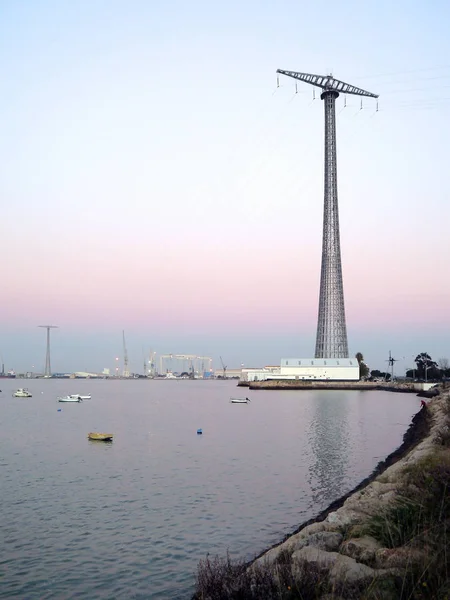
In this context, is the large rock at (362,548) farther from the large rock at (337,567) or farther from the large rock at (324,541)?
the large rock at (324,541)

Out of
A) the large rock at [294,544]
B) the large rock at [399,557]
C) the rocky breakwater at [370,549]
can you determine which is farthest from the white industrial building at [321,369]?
the large rock at [399,557]

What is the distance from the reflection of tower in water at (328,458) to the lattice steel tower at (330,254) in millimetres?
72364

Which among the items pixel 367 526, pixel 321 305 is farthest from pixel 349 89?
pixel 367 526

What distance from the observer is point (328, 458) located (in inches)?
1353

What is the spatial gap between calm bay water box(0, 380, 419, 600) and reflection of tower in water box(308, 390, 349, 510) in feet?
0.27

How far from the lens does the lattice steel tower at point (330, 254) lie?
131000mm

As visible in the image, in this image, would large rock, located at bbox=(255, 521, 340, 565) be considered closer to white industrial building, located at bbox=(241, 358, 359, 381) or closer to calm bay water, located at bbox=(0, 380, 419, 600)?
calm bay water, located at bbox=(0, 380, 419, 600)

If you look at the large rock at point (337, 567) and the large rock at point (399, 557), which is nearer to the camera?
the large rock at point (399, 557)

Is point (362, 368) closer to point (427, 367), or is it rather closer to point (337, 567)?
point (427, 367)

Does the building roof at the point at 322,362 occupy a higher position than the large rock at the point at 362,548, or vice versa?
the large rock at the point at 362,548

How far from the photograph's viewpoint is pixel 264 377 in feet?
567

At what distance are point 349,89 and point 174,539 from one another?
141436mm

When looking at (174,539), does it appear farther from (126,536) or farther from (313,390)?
(313,390)

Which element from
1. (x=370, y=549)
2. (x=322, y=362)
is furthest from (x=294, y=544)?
(x=322, y=362)
